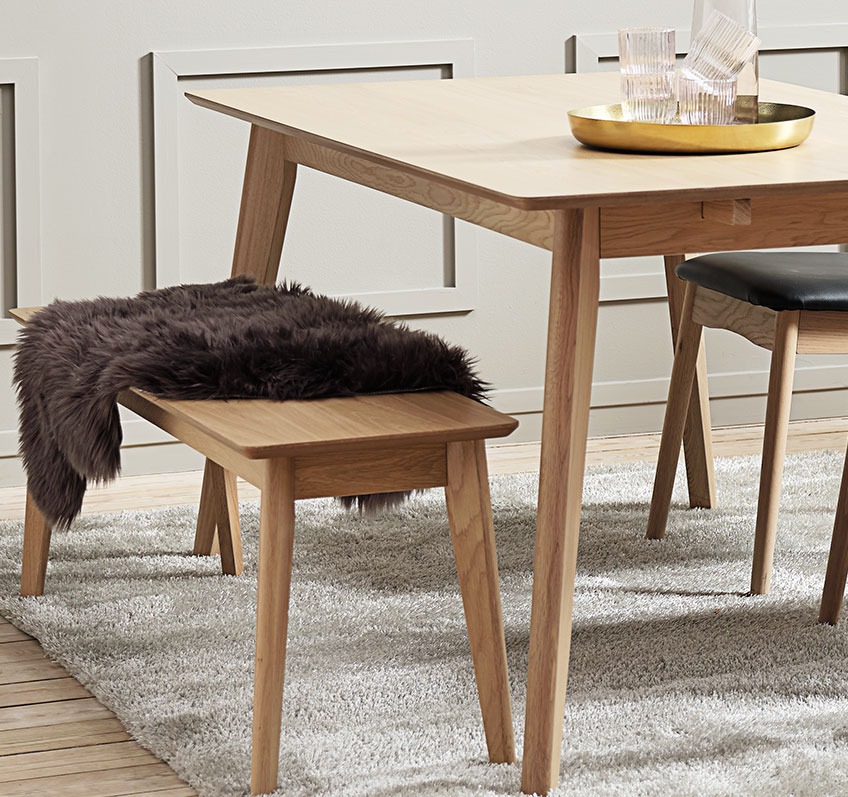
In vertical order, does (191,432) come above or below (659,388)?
above

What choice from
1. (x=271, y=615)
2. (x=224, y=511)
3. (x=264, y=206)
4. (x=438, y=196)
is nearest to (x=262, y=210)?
(x=264, y=206)

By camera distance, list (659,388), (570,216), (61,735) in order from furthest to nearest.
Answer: (659,388) → (61,735) → (570,216)

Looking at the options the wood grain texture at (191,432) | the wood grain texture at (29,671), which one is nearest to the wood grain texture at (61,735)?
the wood grain texture at (29,671)

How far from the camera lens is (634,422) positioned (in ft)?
12.0

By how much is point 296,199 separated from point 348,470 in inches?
63.8

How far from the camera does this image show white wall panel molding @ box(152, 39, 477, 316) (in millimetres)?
3205

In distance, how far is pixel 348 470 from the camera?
1.81 m

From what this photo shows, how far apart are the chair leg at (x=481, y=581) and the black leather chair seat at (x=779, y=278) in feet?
2.21

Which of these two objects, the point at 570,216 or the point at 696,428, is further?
the point at 696,428

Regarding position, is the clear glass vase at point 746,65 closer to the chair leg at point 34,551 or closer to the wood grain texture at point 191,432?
the wood grain texture at point 191,432

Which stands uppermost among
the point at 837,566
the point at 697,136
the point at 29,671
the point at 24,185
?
the point at 697,136

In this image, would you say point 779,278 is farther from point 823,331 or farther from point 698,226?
Result: point 698,226

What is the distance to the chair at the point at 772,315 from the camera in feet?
7.72

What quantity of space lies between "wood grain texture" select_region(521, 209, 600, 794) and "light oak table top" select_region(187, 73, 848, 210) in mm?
89
